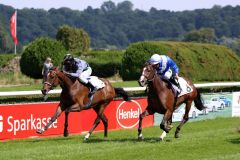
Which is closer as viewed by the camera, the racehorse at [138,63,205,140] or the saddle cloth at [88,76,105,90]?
the racehorse at [138,63,205,140]

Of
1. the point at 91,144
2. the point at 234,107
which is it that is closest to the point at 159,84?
the point at 91,144

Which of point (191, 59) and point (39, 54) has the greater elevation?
point (191, 59)

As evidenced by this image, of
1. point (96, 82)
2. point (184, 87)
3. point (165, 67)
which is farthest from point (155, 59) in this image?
point (96, 82)

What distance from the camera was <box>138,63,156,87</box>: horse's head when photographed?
1127cm

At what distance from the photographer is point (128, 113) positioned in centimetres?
1744

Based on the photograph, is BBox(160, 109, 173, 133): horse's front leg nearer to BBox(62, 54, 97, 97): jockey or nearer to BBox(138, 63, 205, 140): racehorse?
BBox(138, 63, 205, 140): racehorse

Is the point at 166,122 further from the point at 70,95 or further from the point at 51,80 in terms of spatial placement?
the point at 51,80

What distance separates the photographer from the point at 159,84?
11859 mm

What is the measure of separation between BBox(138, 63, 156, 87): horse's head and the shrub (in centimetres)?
1387

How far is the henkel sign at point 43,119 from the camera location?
13.2 metres

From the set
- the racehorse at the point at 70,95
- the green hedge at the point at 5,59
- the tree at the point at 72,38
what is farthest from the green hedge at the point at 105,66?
the racehorse at the point at 70,95

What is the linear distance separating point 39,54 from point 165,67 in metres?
15.0

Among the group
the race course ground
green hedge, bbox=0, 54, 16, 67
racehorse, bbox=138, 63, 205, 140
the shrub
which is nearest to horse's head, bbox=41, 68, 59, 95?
the race course ground

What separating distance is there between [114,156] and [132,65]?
13702mm
